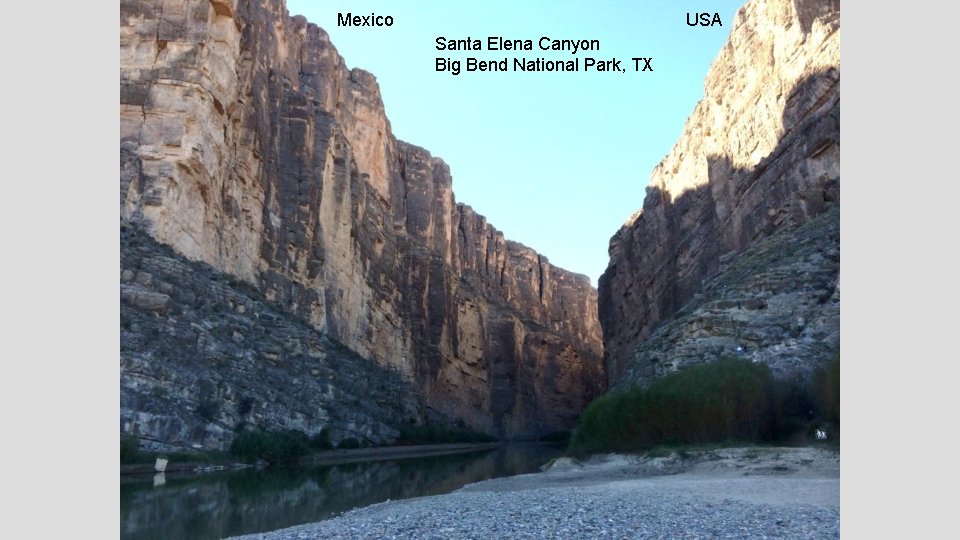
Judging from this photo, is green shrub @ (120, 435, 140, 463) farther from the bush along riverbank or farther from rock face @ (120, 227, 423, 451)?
the bush along riverbank

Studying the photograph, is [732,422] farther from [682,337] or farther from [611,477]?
[682,337]

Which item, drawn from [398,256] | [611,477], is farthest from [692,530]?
[398,256]

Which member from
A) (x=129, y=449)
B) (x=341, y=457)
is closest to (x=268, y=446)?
(x=129, y=449)

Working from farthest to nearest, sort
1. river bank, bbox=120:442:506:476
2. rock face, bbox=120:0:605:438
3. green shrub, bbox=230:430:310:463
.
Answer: rock face, bbox=120:0:605:438
green shrub, bbox=230:430:310:463
river bank, bbox=120:442:506:476

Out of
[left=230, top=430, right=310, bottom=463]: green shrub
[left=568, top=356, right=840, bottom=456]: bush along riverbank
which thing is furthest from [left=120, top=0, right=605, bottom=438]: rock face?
[left=568, top=356, right=840, bottom=456]: bush along riverbank

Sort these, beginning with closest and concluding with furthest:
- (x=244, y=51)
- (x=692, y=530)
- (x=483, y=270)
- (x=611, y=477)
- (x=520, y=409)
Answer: (x=692, y=530) < (x=611, y=477) < (x=244, y=51) < (x=520, y=409) < (x=483, y=270)

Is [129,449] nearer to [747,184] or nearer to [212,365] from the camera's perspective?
[212,365]
